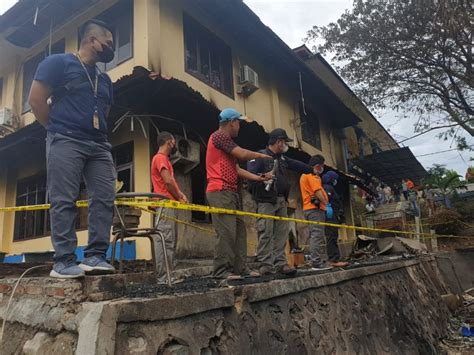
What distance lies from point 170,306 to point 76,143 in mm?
1298

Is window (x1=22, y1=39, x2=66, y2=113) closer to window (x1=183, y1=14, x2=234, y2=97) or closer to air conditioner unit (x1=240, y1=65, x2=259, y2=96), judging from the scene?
window (x1=183, y1=14, x2=234, y2=97)

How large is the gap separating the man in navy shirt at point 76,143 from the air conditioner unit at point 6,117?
7.86 m

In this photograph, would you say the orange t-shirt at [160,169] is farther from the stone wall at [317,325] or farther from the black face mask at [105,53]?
the stone wall at [317,325]

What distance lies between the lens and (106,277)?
7.53ft

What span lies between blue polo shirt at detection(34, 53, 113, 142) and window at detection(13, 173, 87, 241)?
6.54m

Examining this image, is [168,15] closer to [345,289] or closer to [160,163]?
[160,163]

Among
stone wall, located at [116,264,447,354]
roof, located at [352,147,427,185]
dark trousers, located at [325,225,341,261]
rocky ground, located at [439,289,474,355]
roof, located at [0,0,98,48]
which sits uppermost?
roof, located at [0,0,98,48]

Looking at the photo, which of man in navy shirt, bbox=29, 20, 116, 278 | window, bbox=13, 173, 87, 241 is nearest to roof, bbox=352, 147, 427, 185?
window, bbox=13, 173, 87, 241

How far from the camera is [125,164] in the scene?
22.8ft

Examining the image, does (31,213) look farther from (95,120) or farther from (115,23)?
(95,120)

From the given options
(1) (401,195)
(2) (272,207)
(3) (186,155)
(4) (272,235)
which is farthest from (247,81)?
(1) (401,195)

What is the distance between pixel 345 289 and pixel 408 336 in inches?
54.0

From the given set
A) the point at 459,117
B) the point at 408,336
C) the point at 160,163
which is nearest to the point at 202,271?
the point at 160,163

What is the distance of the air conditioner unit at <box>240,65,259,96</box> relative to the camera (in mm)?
9008
